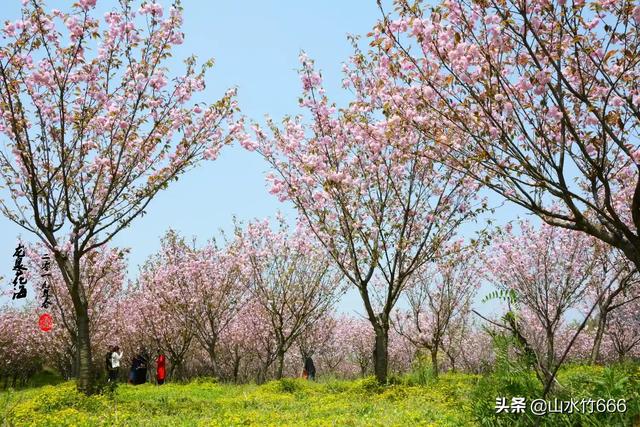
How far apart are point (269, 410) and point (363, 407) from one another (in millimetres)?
2302

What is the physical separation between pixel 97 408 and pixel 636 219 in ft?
37.3

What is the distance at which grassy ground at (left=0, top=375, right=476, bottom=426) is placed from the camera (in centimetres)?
826

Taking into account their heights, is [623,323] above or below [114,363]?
above

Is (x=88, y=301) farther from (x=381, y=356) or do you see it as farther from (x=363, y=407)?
(x=363, y=407)

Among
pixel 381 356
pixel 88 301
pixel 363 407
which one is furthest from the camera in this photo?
pixel 88 301

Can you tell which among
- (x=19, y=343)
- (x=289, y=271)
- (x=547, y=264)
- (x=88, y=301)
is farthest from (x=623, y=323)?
(x=19, y=343)

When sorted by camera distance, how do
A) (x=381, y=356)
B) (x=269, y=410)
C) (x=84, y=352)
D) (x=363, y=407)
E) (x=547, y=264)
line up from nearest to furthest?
1. (x=363, y=407)
2. (x=269, y=410)
3. (x=84, y=352)
4. (x=381, y=356)
5. (x=547, y=264)

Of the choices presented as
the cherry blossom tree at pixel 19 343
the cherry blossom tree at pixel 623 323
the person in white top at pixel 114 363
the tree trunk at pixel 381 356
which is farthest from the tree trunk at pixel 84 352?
the cherry blossom tree at pixel 19 343

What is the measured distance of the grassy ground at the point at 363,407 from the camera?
5.35 m

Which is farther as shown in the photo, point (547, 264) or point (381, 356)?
point (547, 264)

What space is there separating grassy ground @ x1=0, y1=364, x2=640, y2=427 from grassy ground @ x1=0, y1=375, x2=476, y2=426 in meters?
0.01

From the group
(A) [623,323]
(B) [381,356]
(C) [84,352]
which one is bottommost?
(B) [381,356]

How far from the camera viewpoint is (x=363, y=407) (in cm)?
1022

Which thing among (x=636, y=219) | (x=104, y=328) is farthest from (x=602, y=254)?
(x=104, y=328)
